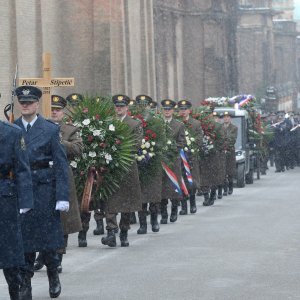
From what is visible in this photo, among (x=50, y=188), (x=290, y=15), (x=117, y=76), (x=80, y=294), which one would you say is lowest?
(x=80, y=294)

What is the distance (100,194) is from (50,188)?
450 centimetres

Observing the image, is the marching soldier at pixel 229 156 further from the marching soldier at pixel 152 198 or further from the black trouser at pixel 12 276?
the black trouser at pixel 12 276

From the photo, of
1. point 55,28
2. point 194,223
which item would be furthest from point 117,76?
point 194,223

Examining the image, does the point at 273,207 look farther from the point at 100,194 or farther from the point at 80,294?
the point at 80,294

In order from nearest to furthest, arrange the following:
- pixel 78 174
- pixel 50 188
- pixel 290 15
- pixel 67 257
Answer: pixel 50 188 → pixel 67 257 → pixel 78 174 → pixel 290 15

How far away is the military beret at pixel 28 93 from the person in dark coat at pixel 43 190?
10 cm

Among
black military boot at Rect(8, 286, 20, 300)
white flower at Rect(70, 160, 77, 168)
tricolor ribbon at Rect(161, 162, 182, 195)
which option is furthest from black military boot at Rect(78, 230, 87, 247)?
black military boot at Rect(8, 286, 20, 300)

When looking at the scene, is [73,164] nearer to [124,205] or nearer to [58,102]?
[124,205]

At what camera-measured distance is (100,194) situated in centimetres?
1513

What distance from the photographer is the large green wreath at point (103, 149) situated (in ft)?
49.8

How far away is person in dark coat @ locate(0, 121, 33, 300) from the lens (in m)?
9.29

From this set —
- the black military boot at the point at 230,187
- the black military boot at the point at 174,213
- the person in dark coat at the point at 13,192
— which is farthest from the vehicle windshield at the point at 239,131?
the person in dark coat at the point at 13,192

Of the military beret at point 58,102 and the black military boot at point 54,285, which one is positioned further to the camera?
the military beret at point 58,102

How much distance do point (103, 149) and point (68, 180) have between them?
4.14m
